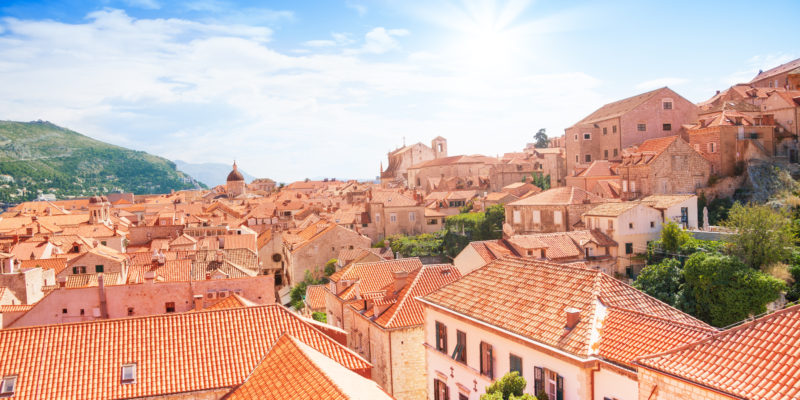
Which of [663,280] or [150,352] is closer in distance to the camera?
[150,352]

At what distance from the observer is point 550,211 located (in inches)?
1879

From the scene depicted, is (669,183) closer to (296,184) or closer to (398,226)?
(398,226)

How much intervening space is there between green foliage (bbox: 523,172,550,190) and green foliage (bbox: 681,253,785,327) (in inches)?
1427

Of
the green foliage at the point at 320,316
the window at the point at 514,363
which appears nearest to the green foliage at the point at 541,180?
the green foliage at the point at 320,316

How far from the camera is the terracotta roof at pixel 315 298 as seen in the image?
124 ft

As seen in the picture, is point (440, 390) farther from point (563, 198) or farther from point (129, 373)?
point (563, 198)

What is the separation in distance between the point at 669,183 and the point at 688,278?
15.3m

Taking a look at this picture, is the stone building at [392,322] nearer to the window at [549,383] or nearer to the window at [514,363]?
the window at [514,363]

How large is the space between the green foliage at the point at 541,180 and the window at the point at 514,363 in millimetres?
55271

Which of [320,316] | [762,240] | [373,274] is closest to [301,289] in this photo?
[320,316]

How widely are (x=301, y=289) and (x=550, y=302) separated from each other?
35.6 meters

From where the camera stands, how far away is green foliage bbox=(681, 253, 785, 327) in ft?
101

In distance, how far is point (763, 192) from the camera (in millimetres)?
43406

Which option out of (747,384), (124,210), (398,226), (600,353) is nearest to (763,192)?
(398,226)
